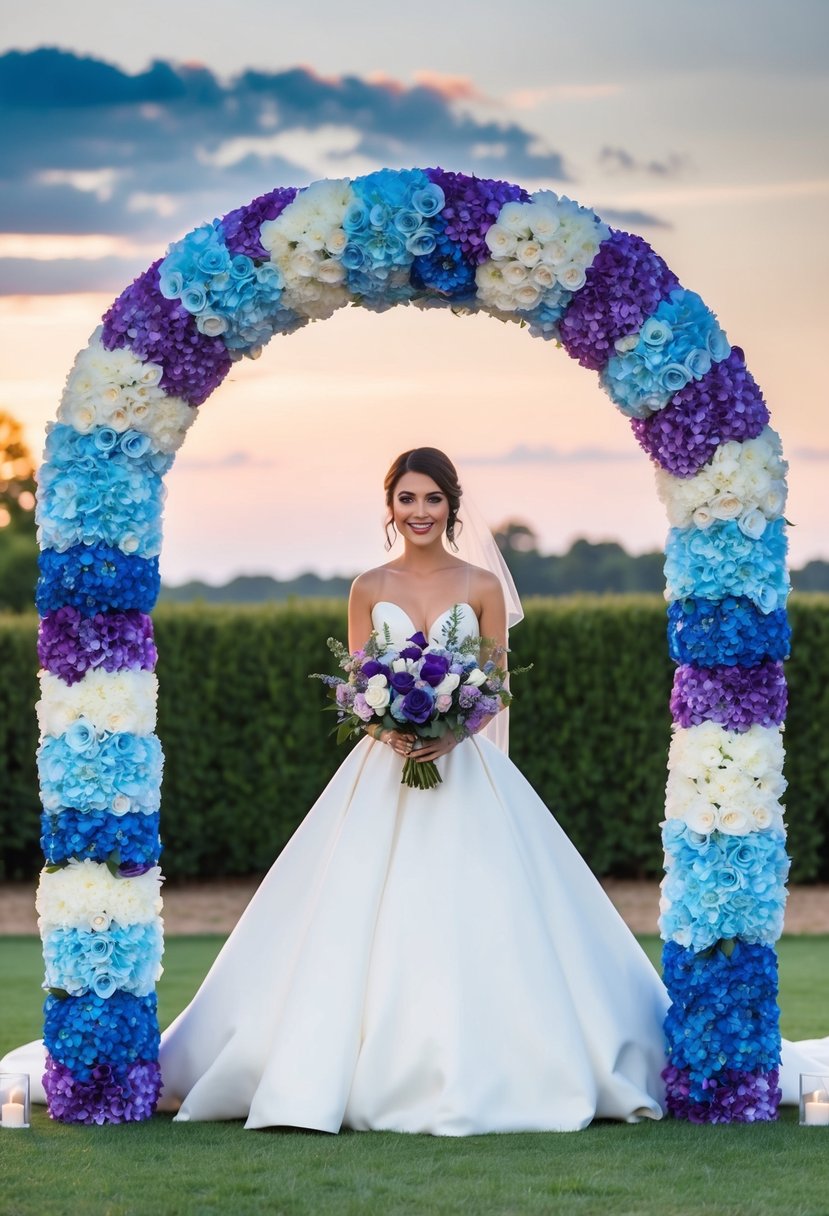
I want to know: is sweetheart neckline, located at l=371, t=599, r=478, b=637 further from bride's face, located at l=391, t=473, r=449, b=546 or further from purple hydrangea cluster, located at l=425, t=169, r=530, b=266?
purple hydrangea cluster, located at l=425, t=169, r=530, b=266

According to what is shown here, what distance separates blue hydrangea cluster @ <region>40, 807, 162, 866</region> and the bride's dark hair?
1.75 metres

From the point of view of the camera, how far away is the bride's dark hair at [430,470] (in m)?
7.07

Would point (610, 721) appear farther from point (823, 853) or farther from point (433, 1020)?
point (433, 1020)

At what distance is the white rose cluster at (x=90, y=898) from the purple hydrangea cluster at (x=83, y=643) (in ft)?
2.50

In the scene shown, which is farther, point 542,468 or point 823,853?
point 542,468

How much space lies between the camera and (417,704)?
6367mm

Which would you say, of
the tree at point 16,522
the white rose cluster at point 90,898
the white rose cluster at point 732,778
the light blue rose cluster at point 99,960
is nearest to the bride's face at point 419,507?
the white rose cluster at point 732,778

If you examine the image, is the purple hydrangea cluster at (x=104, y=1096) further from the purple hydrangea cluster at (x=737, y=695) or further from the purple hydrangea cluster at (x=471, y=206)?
the purple hydrangea cluster at (x=471, y=206)

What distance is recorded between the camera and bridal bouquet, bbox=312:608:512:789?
6.42 meters

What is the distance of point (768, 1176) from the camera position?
18.4 feet

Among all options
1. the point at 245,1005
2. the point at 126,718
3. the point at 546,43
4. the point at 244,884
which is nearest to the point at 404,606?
the point at 126,718

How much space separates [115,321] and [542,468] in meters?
10.9

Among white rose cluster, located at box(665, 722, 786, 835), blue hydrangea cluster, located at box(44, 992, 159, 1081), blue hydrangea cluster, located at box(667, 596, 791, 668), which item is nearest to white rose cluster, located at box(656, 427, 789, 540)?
blue hydrangea cluster, located at box(667, 596, 791, 668)

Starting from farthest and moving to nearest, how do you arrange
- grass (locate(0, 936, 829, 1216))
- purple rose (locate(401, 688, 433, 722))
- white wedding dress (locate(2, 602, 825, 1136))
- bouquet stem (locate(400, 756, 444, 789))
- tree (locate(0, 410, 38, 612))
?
1. tree (locate(0, 410, 38, 612))
2. bouquet stem (locate(400, 756, 444, 789))
3. purple rose (locate(401, 688, 433, 722))
4. white wedding dress (locate(2, 602, 825, 1136))
5. grass (locate(0, 936, 829, 1216))
